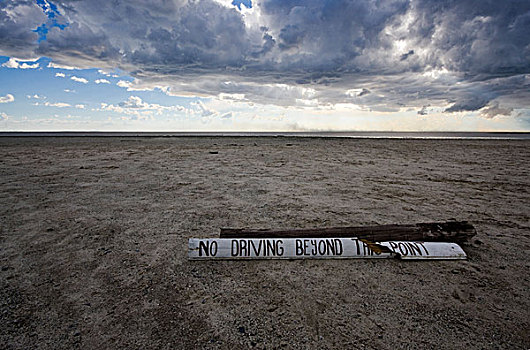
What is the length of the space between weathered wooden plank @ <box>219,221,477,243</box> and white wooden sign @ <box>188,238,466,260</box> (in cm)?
15

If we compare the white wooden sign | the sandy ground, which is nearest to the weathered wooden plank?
the white wooden sign

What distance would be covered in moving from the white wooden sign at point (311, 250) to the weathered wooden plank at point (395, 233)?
153 millimetres

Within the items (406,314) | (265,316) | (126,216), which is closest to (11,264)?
(126,216)

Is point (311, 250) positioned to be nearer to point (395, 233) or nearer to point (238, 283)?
point (238, 283)

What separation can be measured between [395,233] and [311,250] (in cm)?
123

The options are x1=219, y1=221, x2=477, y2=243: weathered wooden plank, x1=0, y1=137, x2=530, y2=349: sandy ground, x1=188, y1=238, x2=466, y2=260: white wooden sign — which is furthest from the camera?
x1=219, y1=221, x2=477, y2=243: weathered wooden plank

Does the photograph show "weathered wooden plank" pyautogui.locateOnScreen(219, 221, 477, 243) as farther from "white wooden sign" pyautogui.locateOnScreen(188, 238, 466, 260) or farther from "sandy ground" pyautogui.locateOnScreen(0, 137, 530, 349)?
"sandy ground" pyautogui.locateOnScreen(0, 137, 530, 349)

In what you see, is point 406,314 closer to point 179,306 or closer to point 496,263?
point 496,263

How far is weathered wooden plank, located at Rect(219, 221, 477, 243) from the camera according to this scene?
12.5ft

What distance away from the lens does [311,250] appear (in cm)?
360

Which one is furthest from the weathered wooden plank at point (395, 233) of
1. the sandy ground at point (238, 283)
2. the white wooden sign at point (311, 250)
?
the sandy ground at point (238, 283)

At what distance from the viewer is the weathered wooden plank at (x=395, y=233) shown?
12.5ft

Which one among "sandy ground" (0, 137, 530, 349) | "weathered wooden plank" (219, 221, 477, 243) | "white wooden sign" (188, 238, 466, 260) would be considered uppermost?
"weathered wooden plank" (219, 221, 477, 243)

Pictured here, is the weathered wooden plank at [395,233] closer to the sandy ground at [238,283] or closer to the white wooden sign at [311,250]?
the white wooden sign at [311,250]
